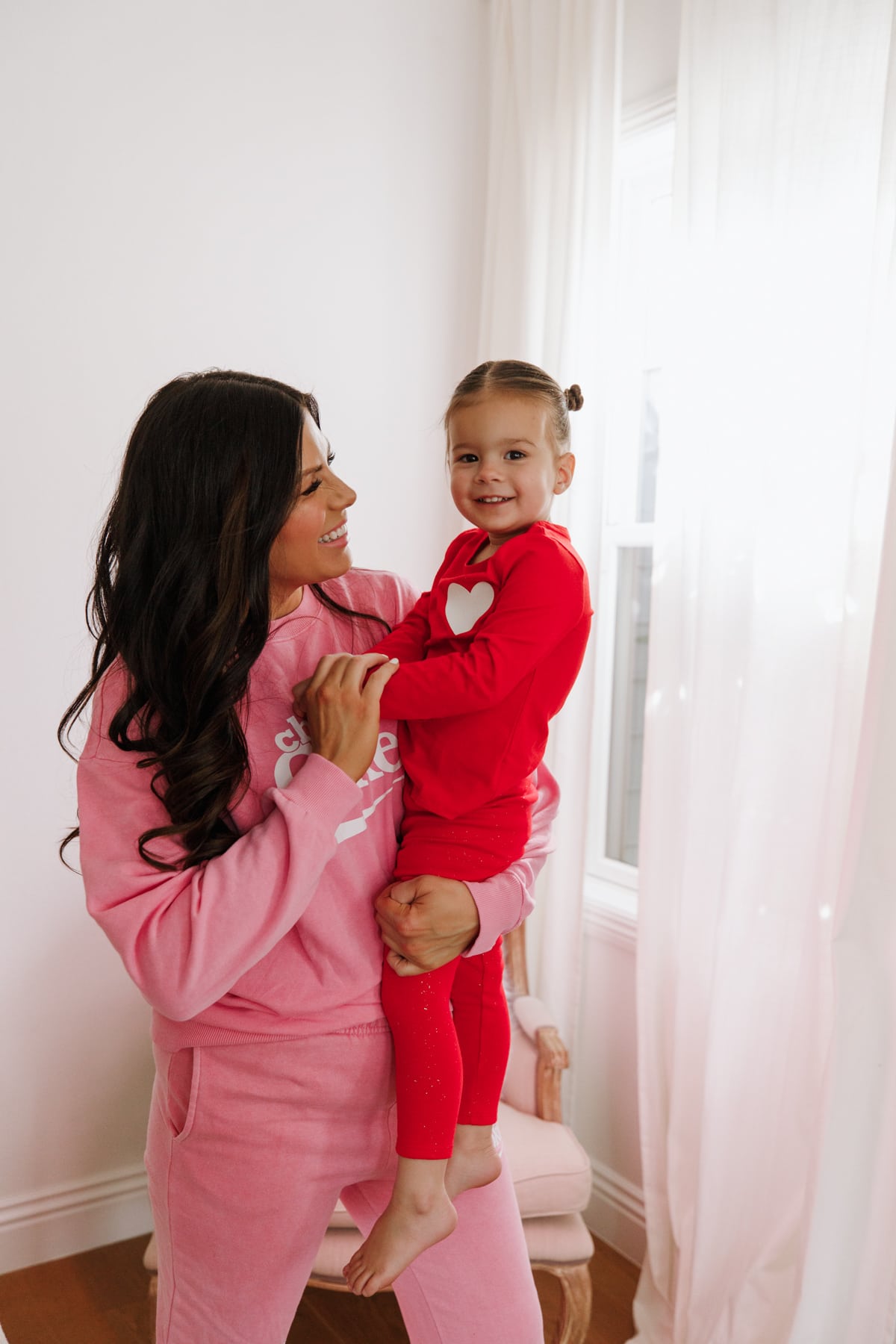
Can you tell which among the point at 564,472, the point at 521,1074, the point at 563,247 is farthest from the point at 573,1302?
the point at 563,247

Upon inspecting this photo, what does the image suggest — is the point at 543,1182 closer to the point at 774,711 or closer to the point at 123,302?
the point at 774,711

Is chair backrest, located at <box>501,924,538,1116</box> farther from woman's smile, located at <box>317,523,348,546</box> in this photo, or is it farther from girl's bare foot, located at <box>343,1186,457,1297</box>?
woman's smile, located at <box>317,523,348,546</box>

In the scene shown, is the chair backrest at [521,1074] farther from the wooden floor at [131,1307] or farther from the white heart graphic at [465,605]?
the white heart graphic at [465,605]

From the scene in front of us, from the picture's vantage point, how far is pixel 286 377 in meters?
2.81

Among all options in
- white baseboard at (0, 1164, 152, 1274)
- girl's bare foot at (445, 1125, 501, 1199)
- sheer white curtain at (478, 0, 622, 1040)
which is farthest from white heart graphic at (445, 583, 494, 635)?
white baseboard at (0, 1164, 152, 1274)

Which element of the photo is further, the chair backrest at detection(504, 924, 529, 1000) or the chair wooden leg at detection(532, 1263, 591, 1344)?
the chair backrest at detection(504, 924, 529, 1000)

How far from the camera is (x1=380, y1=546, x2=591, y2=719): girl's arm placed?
52.7 inches

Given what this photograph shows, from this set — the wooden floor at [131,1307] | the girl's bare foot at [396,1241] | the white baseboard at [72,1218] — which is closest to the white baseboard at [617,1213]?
the wooden floor at [131,1307]

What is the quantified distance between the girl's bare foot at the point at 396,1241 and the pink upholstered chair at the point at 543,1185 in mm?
784

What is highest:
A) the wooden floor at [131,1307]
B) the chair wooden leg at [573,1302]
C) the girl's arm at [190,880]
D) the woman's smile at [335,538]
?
the woman's smile at [335,538]

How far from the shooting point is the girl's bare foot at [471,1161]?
4.33ft

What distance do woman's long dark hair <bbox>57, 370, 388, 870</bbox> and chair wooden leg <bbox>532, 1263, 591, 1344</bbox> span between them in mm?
1443

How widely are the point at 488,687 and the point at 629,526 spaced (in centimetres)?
158

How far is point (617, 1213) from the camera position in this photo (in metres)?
2.63
